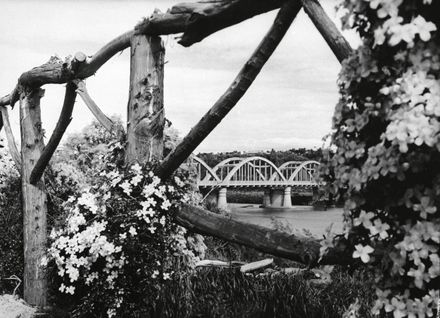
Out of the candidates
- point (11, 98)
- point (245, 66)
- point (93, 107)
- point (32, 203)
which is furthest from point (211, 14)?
point (11, 98)

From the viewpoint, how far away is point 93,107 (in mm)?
5449

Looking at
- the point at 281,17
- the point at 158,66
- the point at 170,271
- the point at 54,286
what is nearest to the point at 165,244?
the point at 170,271

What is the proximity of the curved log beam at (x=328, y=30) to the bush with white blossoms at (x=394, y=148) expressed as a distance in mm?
513

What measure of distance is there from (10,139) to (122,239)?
13.4 ft

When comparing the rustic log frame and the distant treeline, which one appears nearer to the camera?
the rustic log frame

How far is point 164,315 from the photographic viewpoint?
4.41 metres

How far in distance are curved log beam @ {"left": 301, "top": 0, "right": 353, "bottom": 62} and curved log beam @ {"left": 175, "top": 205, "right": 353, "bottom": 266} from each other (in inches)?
37.3

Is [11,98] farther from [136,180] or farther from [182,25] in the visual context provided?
[182,25]

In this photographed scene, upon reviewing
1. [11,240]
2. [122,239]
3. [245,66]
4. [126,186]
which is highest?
[245,66]

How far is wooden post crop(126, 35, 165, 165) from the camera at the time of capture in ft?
15.1

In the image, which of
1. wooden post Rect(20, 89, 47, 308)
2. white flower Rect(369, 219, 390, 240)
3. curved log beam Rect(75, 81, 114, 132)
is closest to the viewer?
white flower Rect(369, 219, 390, 240)

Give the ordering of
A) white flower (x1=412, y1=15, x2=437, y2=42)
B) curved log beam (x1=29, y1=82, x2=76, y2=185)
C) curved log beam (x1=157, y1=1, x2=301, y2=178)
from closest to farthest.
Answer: white flower (x1=412, y1=15, x2=437, y2=42), curved log beam (x1=157, y1=1, x2=301, y2=178), curved log beam (x1=29, y1=82, x2=76, y2=185)

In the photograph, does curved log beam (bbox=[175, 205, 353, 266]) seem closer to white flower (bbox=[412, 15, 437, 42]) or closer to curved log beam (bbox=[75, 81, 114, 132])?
white flower (bbox=[412, 15, 437, 42])

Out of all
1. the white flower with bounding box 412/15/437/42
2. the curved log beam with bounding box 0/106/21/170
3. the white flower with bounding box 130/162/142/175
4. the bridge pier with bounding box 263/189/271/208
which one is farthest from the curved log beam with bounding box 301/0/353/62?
the bridge pier with bounding box 263/189/271/208
